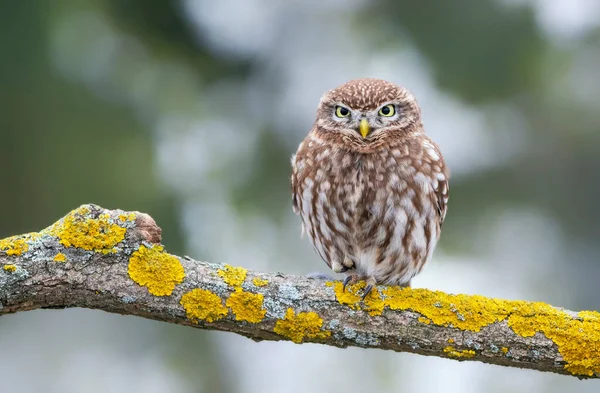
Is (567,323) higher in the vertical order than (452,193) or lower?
lower

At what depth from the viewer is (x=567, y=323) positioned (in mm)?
2949

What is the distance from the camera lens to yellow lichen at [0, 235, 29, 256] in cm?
269

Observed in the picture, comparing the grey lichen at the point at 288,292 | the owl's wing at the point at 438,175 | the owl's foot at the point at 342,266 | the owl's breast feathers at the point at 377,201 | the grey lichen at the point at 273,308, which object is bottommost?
the grey lichen at the point at 273,308

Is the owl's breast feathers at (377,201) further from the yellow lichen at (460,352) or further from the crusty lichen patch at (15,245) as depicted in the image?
the crusty lichen patch at (15,245)

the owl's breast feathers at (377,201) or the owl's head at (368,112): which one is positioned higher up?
the owl's head at (368,112)

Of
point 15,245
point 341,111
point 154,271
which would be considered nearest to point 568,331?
point 341,111

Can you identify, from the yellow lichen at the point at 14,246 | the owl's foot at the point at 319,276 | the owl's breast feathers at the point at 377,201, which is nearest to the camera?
the yellow lichen at the point at 14,246

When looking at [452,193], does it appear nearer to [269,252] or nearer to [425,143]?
[269,252]

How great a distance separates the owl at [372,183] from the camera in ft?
11.6

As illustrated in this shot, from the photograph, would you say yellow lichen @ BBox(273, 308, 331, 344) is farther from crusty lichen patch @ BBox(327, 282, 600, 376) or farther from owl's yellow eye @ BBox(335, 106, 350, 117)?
owl's yellow eye @ BBox(335, 106, 350, 117)

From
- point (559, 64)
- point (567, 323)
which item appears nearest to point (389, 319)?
point (567, 323)

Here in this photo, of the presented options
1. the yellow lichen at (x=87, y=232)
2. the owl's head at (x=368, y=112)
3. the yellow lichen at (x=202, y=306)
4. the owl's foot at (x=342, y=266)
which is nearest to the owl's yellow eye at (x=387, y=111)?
the owl's head at (x=368, y=112)

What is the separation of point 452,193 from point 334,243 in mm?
2159

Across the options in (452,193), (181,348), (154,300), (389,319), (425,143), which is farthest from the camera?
(452,193)
